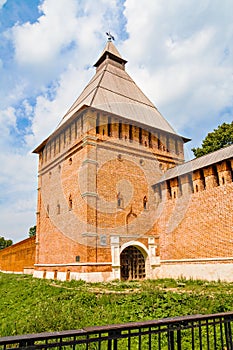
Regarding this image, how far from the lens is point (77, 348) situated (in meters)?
4.12

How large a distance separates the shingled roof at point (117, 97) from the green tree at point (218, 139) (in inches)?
117

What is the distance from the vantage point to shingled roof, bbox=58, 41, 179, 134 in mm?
15234

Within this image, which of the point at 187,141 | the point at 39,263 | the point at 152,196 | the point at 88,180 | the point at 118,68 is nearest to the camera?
the point at 88,180

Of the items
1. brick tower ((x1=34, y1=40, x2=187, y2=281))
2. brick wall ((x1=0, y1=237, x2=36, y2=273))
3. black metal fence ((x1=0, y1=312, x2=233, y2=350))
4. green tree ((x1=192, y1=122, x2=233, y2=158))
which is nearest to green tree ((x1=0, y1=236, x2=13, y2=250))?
brick wall ((x1=0, y1=237, x2=36, y2=273))

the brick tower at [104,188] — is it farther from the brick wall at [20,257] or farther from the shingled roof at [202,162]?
the brick wall at [20,257]

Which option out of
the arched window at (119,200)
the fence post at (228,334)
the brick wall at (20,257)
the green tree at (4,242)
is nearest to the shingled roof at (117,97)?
the arched window at (119,200)

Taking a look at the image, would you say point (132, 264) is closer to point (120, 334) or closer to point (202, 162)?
point (202, 162)

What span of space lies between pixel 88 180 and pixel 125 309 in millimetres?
6745

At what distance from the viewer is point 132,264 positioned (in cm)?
1411

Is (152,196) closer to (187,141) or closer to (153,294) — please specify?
(187,141)

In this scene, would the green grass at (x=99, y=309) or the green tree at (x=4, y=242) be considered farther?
the green tree at (x=4, y=242)

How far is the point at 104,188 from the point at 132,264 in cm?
395

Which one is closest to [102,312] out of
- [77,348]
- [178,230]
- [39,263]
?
[77,348]

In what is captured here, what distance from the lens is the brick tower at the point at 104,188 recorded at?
42.2ft
